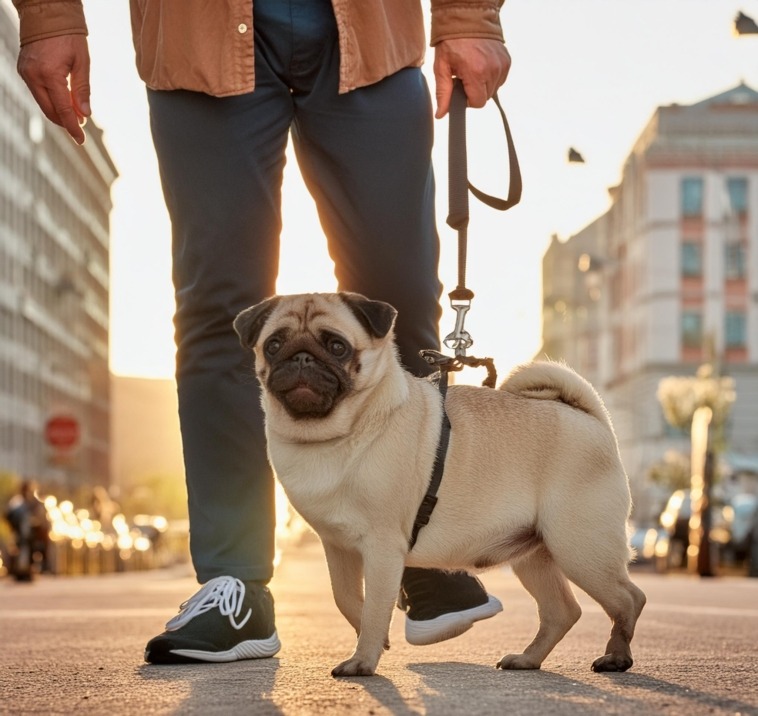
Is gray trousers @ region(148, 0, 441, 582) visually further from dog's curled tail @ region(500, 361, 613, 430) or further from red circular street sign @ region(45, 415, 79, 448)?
red circular street sign @ region(45, 415, 79, 448)

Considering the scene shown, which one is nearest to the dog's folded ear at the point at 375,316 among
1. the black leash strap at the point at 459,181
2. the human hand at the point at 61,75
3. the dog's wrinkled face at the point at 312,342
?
the dog's wrinkled face at the point at 312,342

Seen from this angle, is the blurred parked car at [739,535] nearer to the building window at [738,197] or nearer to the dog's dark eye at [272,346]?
the dog's dark eye at [272,346]

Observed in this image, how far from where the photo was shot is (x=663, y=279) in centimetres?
7906

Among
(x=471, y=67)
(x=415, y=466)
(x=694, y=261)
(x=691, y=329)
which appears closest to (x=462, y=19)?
(x=471, y=67)

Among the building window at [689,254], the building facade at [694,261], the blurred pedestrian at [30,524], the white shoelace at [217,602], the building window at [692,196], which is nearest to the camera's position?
the white shoelace at [217,602]

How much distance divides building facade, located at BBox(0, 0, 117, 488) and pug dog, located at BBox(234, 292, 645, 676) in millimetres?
54968

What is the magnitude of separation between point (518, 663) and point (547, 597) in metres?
0.27

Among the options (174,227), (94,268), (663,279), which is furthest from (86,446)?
(174,227)

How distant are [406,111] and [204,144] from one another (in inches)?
22.7

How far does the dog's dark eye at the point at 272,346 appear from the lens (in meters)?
4.42

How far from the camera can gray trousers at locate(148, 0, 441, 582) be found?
15.6ft

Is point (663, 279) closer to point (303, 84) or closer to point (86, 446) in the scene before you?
point (86, 446)

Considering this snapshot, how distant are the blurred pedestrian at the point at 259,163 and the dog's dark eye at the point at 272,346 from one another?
0.38 metres

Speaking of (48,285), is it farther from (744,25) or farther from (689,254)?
(744,25)
